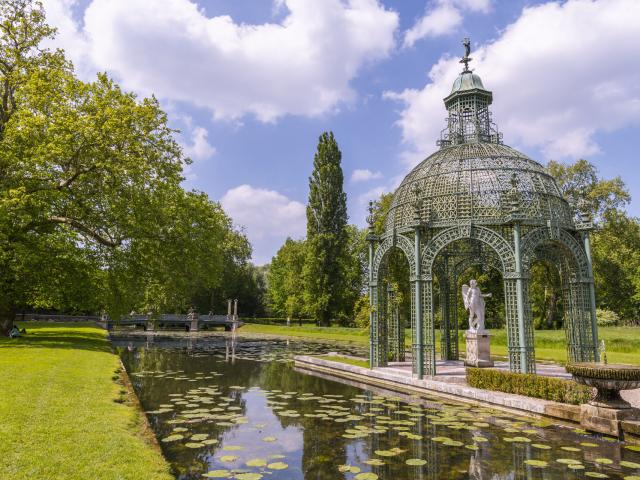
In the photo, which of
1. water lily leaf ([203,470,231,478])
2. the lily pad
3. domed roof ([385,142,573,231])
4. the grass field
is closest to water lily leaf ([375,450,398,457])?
the lily pad

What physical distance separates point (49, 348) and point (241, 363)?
29.4 feet

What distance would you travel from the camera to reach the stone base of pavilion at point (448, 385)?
A: 34.6ft

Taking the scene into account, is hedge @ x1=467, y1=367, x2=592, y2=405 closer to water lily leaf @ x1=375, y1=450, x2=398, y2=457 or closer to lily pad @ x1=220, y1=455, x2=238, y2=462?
water lily leaf @ x1=375, y1=450, x2=398, y2=457

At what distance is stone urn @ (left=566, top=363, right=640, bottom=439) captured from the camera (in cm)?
881

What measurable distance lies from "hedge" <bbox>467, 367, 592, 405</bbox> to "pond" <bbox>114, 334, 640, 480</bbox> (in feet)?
4.10

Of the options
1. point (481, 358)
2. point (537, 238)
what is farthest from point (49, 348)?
point (537, 238)

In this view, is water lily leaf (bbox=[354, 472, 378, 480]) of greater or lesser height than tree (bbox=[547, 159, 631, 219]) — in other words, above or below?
below

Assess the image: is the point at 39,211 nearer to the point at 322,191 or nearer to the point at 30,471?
the point at 30,471

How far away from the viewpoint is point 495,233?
14.8 meters

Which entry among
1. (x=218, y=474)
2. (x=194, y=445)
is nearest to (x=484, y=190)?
(x=194, y=445)

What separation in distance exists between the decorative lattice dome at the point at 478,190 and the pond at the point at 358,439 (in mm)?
6673

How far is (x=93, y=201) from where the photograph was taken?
2192 centimetres

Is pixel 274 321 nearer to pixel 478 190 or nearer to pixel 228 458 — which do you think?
pixel 478 190

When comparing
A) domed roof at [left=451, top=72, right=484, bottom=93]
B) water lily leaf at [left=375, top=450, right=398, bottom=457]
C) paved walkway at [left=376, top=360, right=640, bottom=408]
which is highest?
domed roof at [left=451, top=72, right=484, bottom=93]
